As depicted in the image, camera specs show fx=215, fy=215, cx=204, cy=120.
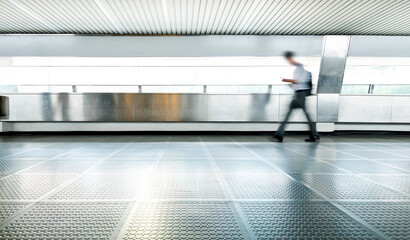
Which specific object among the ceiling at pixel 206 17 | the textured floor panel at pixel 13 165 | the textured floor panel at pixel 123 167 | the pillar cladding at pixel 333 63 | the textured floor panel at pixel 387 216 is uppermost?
the ceiling at pixel 206 17

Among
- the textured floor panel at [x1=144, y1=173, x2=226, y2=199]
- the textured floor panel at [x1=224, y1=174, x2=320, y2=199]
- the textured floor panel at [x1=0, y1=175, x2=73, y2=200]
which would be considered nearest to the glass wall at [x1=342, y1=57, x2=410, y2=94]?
the textured floor panel at [x1=224, y1=174, x2=320, y2=199]

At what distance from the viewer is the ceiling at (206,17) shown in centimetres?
538

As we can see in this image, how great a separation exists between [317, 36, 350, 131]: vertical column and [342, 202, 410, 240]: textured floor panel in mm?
6933

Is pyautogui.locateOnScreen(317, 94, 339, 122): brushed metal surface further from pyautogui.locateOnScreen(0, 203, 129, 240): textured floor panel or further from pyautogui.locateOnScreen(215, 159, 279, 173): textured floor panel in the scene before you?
pyautogui.locateOnScreen(0, 203, 129, 240): textured floor panel

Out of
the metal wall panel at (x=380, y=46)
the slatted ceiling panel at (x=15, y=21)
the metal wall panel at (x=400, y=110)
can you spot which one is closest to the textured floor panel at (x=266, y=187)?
the slatted ceiling panel at (x=15, y=21)

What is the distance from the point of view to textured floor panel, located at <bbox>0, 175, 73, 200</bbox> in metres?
1.99

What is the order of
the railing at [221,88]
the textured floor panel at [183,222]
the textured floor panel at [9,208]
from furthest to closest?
the railing at [221,88]
the textured floor panel at [9,208]
the textured floor panel at [183,222]

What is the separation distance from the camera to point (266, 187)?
2.23m

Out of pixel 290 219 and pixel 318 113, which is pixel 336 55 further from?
pixel 290 219

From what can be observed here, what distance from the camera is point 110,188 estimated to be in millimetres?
2164

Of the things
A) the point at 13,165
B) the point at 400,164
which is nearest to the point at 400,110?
the point at 400,164

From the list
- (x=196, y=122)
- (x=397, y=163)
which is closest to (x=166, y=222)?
(x=397, y=163)

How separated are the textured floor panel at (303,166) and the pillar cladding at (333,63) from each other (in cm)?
559

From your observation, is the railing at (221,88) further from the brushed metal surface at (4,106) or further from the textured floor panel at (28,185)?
the textured floor panel at (28,185)
